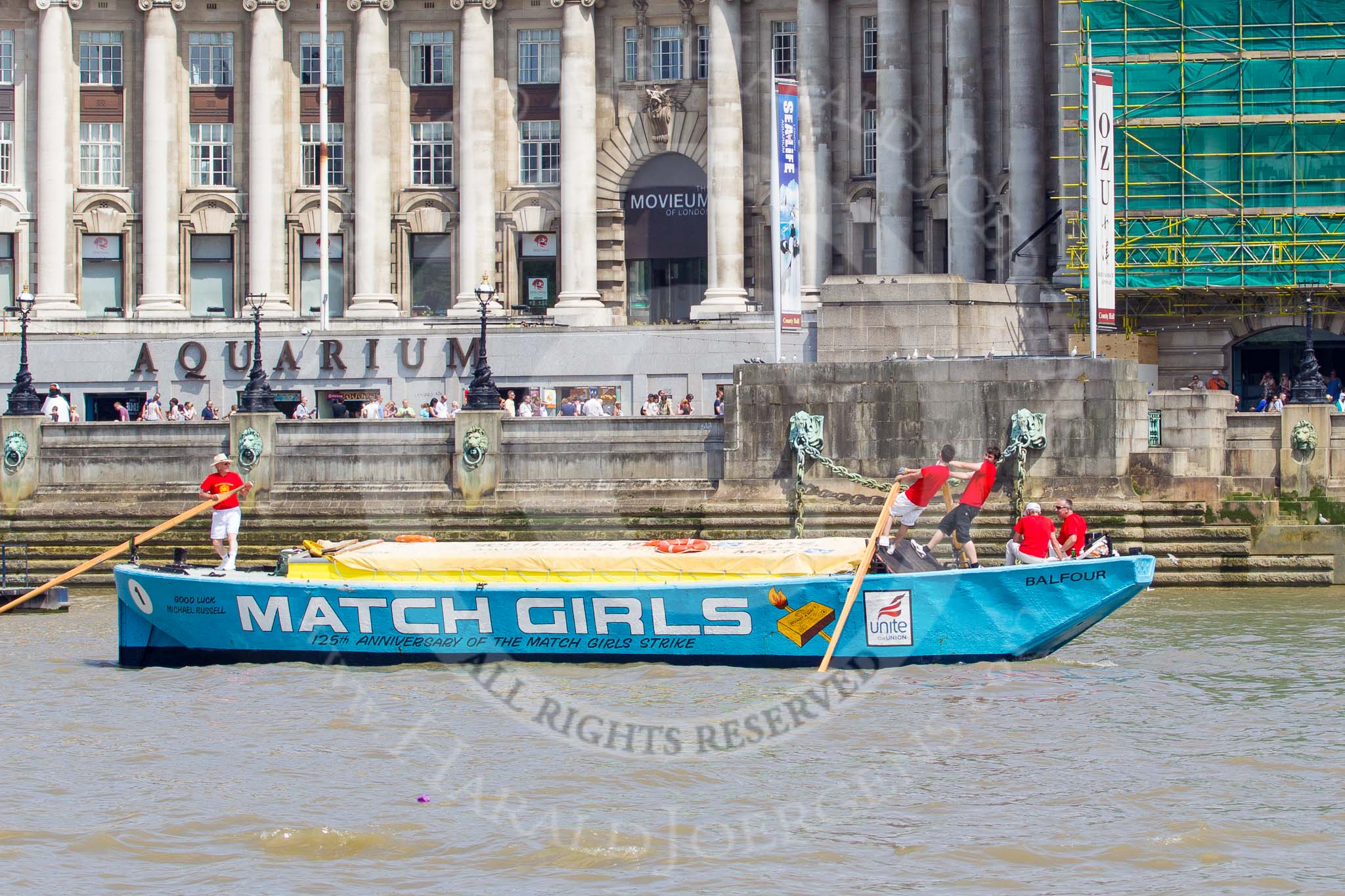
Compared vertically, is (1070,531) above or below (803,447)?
below

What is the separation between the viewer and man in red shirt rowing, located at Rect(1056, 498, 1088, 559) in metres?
29.7

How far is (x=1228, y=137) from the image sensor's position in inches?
1927

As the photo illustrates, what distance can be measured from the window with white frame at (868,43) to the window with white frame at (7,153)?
26043 mm

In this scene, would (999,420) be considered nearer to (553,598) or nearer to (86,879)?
(553,598)

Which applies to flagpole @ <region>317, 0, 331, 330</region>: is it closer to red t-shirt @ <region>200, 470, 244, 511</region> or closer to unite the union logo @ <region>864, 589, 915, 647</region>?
red t-shirt @ <region>200, 470, 244, 511</region>

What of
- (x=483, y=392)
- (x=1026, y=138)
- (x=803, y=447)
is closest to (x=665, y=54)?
(x=1026, y=138)

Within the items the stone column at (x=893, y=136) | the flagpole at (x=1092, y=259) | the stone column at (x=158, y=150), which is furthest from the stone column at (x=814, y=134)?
→ the stone column at (x=158, y=150)

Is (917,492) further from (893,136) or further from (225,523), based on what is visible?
(893,136)

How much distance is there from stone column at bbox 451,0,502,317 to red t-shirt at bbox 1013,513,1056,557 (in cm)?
3734

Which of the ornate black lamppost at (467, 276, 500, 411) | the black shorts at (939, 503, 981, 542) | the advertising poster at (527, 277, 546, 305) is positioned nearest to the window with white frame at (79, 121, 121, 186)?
the advertising poster at (527, 277, 546, 305)

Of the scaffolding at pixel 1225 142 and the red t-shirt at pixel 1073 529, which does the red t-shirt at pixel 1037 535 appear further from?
the scaffolding at pixel 1225 142

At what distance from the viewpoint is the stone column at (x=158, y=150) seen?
211 ft

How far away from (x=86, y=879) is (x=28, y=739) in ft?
19.2

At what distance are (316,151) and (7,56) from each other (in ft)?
32.4
